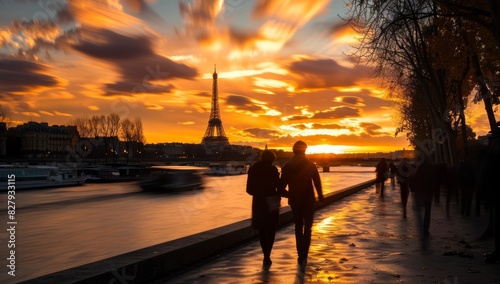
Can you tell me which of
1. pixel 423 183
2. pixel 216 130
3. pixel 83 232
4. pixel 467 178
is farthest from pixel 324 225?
pixel 216 130

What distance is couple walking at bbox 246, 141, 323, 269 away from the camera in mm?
9289

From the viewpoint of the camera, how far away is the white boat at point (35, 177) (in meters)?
60.1

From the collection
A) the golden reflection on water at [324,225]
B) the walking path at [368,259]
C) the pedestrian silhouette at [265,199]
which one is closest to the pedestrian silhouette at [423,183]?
the walking path at [368,259]

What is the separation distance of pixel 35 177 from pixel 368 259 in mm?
61877

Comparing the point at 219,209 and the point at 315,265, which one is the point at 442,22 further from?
the point at 219,209

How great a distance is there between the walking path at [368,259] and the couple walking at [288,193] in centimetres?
45

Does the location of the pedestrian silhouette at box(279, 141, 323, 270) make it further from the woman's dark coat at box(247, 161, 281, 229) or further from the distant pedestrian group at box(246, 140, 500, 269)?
the woman's dark coat at box(247, 161, 281, 229)

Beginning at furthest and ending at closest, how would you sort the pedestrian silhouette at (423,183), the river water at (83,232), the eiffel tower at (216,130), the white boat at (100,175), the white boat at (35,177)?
the eiffel tower at (216,130) < the white boat at (100,175) < the white boat at (35,177) < the river water at (83,232) < the pedestrian silhouette at (423,183)

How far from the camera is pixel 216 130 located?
195m

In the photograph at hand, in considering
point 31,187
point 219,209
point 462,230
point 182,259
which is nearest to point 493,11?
point 462,230

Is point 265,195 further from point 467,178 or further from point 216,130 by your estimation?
point 216,130

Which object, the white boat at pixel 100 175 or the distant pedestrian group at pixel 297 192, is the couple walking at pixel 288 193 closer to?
the distant pedestrian group at pixel 297 192

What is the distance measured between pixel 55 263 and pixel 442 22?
16.9m

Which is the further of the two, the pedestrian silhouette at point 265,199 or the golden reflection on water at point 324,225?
the golden reflection on water at point 324,225
